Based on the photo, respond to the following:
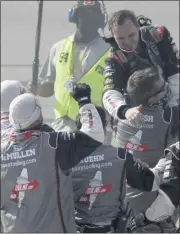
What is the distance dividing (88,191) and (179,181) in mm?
1069

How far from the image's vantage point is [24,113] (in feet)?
16.5

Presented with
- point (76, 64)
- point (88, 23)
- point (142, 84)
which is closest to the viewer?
point (142, 84)

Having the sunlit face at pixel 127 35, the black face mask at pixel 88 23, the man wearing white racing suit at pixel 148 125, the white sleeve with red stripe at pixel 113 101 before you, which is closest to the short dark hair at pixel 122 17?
the sunlit face at pixel 127 35

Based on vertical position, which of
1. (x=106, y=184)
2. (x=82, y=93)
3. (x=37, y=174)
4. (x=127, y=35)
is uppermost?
(x=127, y=35)

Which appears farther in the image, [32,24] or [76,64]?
[32,24]

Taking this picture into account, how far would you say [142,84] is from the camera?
18.3 feet

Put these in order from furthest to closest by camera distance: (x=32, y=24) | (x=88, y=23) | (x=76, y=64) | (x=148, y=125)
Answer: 1. (x=32, y=24)
2. (x=88, y=23)
3. (x=76, y=64)
4. (x=148, y=125)

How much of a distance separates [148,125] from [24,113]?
3.44ft

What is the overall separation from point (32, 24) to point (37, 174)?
24.2 ft

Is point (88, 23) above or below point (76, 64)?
above

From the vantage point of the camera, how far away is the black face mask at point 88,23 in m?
7.61

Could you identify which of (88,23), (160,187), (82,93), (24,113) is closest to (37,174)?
(24,113)

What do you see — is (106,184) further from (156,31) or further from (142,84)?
(156,31)

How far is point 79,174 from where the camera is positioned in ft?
16.8
